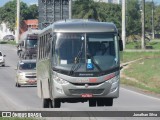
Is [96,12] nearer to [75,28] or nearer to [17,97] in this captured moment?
[17,97]

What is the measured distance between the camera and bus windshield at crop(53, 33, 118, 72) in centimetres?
2219

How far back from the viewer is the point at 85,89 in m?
22.2

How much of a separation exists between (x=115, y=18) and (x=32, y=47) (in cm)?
5414

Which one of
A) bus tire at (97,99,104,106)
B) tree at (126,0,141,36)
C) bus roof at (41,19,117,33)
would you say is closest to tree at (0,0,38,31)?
tree at (126,0,141,36)

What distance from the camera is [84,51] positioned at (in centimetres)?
2225

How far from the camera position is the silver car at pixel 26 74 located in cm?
4419

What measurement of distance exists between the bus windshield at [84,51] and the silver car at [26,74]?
2144 centimetres

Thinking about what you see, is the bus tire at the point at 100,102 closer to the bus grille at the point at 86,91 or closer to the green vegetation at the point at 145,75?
the bus grille at the point at 86,91

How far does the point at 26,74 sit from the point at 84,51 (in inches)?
876

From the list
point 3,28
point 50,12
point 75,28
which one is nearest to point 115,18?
point 50,12

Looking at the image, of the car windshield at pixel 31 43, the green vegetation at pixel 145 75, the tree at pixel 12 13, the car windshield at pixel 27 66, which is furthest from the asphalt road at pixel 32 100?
the tree at pixel 12 13

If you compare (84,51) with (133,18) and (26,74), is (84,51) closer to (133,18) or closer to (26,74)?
(26,74)

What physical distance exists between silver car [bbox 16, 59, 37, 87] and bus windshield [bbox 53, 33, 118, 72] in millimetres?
21442

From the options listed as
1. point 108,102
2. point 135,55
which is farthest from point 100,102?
point 135,55
